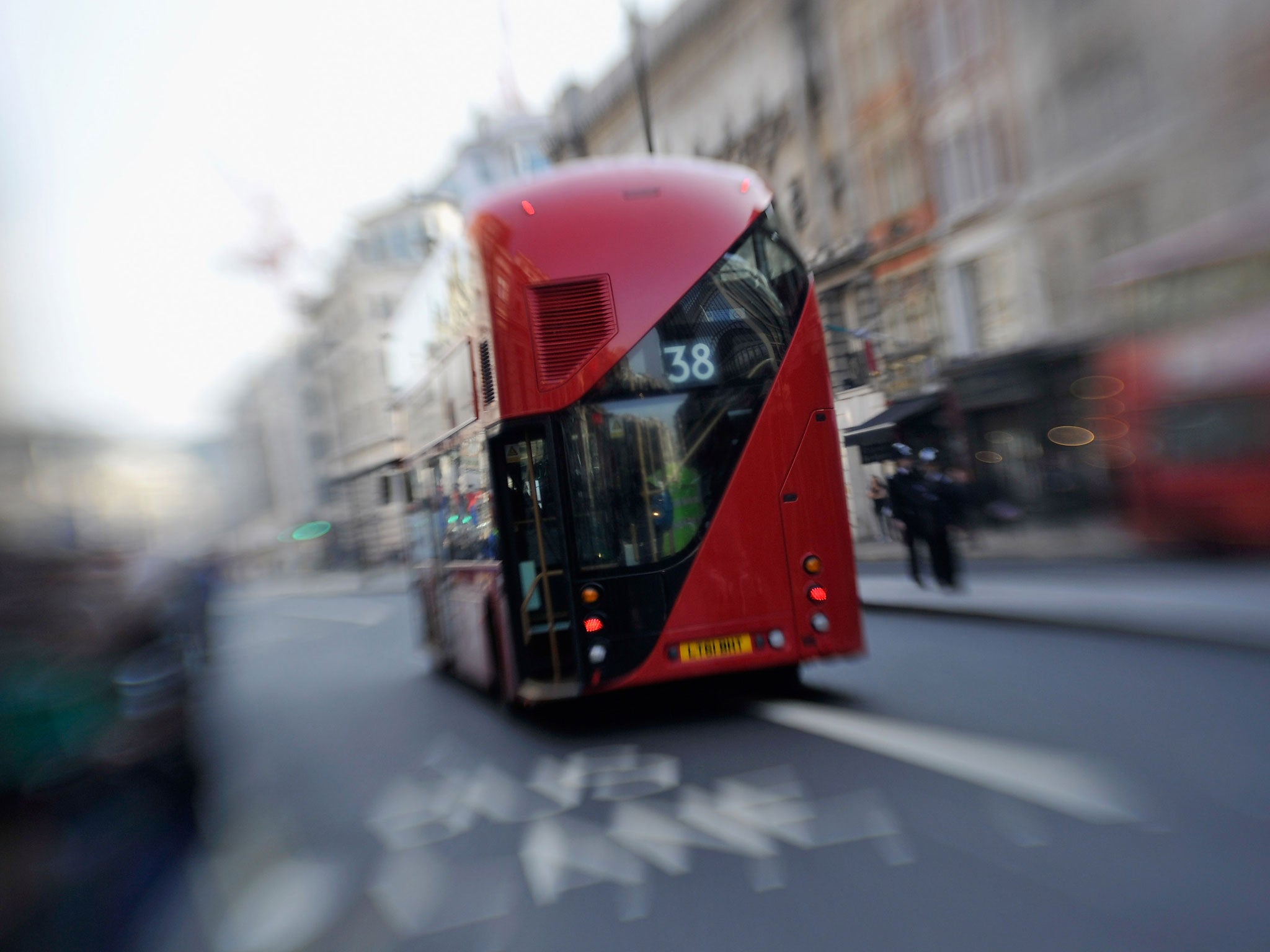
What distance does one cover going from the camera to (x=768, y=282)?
7.35 m

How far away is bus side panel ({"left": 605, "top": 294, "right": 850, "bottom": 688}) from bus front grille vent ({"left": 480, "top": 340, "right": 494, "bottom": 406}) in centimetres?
166

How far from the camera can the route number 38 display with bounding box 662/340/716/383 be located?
713cm

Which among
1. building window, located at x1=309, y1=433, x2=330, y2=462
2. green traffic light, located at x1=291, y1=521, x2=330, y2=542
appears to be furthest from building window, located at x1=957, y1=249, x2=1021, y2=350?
building window, located at x1=309, y1=433, x2=330, y2=462

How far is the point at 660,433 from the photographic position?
712cm

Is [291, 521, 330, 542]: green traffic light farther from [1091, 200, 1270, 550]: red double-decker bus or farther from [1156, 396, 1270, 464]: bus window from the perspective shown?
[1156, 396, 1270, 464]: bus window

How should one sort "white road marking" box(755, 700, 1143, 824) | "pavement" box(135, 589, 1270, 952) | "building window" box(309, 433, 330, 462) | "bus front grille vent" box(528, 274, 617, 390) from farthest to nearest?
"building window" box(309, 433, 330, 462), "bus front grille vent" box(528, 274, 617, 390), "white road marking" box(755, 700, 1143, 824), "pavement" box(135, 589, 1270, 952)

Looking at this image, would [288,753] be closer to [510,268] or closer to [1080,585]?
[510,268]

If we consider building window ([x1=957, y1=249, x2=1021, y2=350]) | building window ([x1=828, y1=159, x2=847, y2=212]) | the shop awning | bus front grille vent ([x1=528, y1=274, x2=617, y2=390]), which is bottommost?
the shop awning

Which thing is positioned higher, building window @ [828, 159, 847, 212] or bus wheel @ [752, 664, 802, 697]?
building window @ [828, 159, 847, 212]

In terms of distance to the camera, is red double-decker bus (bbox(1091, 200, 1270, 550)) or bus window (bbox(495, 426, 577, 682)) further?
red double-decker bus (bbox(1091, 200, 1270, 550))

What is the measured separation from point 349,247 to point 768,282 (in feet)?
183

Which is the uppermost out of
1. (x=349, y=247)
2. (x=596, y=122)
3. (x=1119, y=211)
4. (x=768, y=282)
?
(x=349, y=247)

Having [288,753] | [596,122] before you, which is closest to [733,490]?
[288,753]

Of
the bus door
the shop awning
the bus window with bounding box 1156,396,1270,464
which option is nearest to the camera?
the bus door
